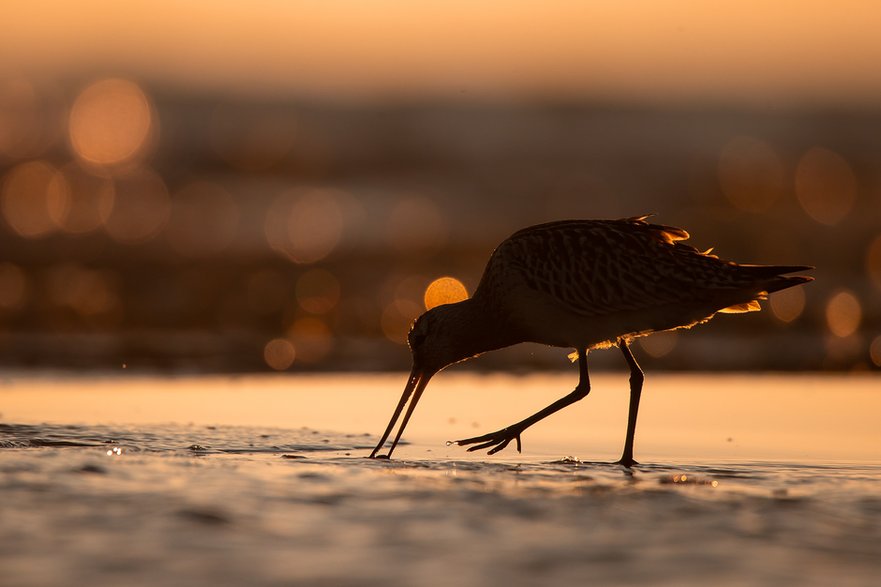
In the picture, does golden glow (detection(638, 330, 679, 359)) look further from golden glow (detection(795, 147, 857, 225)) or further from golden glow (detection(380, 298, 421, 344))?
golden glow (detection(795, 147, 857, 225))

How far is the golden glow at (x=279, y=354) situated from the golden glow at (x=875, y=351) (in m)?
5.25

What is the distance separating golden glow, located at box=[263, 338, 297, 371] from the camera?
12.2m

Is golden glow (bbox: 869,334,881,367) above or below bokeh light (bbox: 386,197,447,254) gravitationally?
below

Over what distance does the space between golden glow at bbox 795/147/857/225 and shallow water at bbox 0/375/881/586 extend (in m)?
15.2

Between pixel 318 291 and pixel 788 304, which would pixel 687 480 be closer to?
pixel 788 304

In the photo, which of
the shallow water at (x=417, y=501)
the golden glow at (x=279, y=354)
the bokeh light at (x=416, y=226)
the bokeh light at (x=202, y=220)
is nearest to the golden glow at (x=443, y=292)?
the bokeh light at (x=416, y=226)

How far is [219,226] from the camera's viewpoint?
2259 centimetres

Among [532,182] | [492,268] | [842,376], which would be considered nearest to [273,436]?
[492,268]

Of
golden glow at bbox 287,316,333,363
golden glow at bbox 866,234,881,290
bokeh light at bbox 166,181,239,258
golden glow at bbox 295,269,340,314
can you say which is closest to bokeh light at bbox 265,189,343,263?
bokeh light at bbox 166,181,239,258

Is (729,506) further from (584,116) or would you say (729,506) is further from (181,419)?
(584,116)

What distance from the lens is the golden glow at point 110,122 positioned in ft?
94.1

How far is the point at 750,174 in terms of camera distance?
28.7m

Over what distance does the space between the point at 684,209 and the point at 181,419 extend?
16923 mm

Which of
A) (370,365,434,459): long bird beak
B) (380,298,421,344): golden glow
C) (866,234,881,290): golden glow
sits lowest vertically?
(370,365,434,459): long bird beak
